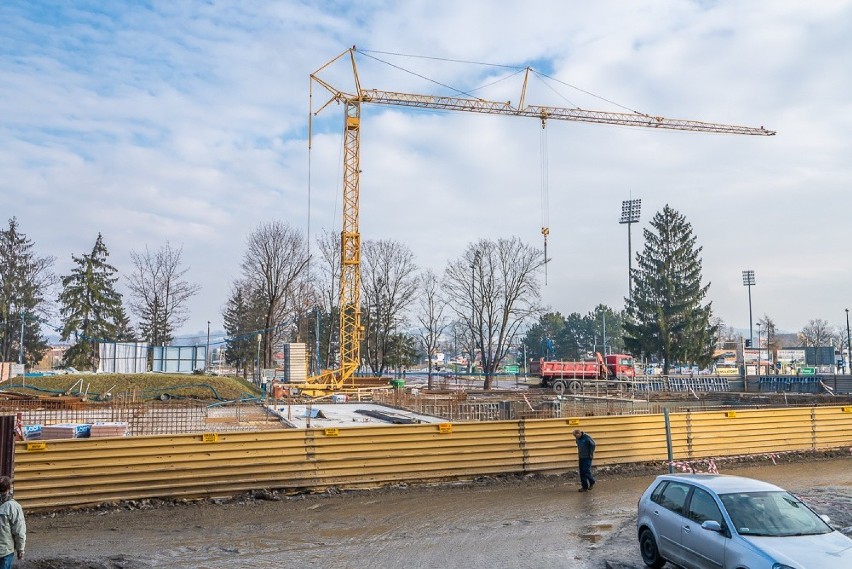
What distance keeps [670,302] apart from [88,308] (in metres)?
55.1

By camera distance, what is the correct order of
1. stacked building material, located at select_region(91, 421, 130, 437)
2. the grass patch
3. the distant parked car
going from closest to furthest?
the distant parked car, stacked building material, located at select_region(91, 421, 130, 437), the grass patch

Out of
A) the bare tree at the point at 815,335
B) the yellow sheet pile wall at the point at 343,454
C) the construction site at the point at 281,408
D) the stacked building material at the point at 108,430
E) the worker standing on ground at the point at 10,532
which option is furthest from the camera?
the bare tree at the point at 815,335

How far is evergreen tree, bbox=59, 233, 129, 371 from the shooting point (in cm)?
6214

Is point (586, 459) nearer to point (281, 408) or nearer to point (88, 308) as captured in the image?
point (281, 408)

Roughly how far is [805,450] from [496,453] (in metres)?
10.2

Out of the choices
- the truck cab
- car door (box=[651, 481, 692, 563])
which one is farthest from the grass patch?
car door (box=[651, 481, 692, 563])

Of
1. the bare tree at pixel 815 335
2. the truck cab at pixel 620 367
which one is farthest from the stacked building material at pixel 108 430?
the bare tree at pixel 815 335

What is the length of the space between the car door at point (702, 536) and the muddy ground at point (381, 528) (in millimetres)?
1479

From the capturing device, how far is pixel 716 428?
19.3m

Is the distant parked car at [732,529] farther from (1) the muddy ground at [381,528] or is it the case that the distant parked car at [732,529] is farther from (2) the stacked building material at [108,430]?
(2) the stacked building material at [108,430]

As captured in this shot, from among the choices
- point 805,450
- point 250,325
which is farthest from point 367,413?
point 250,325

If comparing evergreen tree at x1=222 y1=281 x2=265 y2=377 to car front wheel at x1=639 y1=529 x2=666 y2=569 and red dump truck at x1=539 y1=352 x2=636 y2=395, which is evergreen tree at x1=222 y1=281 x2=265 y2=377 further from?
car front wheel at x1=639 y1=529 x2=666 y2=569

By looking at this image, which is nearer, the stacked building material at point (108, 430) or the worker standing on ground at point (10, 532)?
the worker standing on ground at point (10, 532)

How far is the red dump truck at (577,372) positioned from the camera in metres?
55.1
